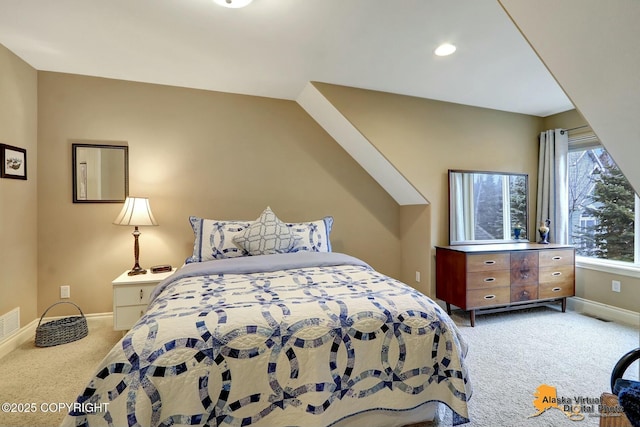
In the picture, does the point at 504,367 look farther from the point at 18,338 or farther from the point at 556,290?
the point at 18,338

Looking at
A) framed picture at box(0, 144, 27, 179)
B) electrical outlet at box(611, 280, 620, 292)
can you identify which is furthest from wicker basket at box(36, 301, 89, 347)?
electrical outlet at box(611, 280, 620, 292)

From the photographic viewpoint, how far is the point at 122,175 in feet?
9.69

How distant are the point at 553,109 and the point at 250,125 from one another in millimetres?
3662

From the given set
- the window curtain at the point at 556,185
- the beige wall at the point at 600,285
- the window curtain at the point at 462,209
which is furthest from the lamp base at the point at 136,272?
the window curtain at the point at 556,185

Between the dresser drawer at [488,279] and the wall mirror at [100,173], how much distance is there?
11.7 feet

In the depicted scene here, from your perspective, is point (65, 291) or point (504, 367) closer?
point (504, 367)

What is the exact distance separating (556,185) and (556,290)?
1.26 meters

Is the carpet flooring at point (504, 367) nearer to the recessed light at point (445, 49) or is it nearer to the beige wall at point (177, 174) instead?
the beige wall at point (177, 174)

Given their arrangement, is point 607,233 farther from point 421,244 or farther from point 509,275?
point 421,244

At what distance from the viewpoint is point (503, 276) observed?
303 cm

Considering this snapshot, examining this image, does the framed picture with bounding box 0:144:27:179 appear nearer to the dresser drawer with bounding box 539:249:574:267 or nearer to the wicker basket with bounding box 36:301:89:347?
the wicker basket with bounding box 36:301:89:347

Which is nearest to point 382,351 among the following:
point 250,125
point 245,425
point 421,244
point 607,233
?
point 245,425

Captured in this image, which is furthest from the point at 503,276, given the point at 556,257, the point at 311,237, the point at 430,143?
the point at 311,237

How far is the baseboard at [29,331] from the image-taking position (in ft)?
7.62
